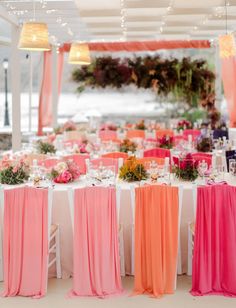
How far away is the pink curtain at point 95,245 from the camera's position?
5.17 m

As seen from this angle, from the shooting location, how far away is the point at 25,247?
524 cm

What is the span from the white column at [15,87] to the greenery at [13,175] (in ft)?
11.5

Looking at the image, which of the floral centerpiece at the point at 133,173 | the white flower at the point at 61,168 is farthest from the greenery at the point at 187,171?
the white flower at the point at 61,168

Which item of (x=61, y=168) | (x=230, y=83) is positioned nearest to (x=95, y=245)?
(x=61, y=168)

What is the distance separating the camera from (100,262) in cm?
523

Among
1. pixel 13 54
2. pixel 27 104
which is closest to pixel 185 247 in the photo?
pixel 13 54

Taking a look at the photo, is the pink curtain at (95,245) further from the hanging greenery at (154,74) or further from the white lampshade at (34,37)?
the hanging greenery at (154,74)

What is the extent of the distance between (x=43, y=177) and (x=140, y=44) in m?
7.42

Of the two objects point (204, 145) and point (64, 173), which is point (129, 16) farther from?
point (64, 173)

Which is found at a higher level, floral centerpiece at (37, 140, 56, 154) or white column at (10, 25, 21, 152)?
white column at (10, 25, 21, 152)

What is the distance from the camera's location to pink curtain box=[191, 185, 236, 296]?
5.17 m

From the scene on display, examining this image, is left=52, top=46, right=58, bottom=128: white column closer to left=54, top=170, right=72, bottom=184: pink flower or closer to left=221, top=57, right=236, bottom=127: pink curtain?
left=221, top=57, right=236, bottom=127: pink curtain

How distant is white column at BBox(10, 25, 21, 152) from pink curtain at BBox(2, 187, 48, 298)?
15.2 feet

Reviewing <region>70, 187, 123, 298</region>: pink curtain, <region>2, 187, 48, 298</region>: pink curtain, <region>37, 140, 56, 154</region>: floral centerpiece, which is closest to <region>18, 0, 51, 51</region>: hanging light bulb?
<region>2, 187, 48, 298</region>: pink curtain
